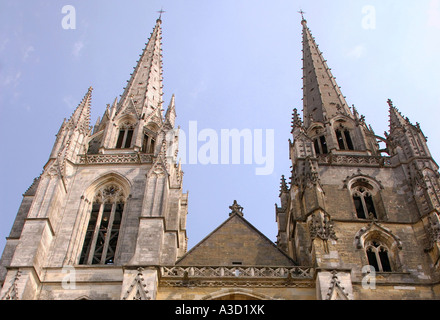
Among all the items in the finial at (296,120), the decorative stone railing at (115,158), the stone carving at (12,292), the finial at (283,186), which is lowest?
the stone carving at (12,292)

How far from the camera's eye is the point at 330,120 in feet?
93.1

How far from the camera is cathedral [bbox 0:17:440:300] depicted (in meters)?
18.8

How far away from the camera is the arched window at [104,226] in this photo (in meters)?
21.1

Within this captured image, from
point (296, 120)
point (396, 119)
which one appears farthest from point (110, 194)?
point (396, 119)

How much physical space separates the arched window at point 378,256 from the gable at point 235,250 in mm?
2732

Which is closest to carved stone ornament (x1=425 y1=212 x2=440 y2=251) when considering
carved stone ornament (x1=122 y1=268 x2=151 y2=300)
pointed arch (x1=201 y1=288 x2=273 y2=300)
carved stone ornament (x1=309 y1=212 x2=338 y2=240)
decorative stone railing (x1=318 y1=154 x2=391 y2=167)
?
carved stone ornament (x1=309 y1=212 x2=338 y2=240)

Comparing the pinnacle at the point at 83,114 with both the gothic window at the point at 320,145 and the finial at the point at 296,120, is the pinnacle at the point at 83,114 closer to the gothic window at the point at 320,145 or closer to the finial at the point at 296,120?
the finial at the point at 296,120

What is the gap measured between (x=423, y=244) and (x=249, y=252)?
6.09 metres

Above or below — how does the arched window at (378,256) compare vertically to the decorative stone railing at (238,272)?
above

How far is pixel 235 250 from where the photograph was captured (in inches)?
833

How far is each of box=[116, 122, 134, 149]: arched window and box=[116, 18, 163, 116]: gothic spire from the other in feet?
2.71

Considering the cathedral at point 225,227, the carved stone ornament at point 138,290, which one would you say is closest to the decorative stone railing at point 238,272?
the cathedral at point 225,227

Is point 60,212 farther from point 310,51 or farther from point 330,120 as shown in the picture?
point 310,51
